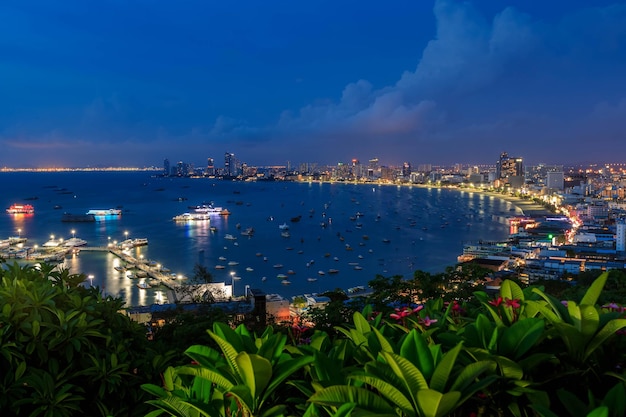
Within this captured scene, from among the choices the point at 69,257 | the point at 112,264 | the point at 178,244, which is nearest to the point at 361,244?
the point at 178,244

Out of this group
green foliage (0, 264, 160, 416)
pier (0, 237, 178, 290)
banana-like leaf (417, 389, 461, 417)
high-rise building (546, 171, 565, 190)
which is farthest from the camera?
high-rise building (546, 171, 565, 190)

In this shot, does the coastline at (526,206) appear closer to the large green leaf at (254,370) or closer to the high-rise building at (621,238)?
the high-rise building at (621,238)

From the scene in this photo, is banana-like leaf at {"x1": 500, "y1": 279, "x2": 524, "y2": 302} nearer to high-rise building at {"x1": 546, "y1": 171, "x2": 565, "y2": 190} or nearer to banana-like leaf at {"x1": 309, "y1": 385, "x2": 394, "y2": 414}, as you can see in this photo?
banana-like leaf at {"x1": 309, "y1": 385, "x2": 394, "y2": 414}

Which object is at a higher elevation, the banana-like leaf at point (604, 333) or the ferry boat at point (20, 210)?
the banana-like leaf at point (604, 333)

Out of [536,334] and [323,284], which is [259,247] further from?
[536,334]

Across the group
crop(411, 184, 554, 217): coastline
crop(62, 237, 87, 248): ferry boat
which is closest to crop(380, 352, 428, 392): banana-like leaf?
crop(62, 237, 87, 248): ferry boat

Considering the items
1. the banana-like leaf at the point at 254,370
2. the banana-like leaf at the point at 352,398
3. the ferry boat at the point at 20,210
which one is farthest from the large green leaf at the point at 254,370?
the ferry boat at the point at 20,210
